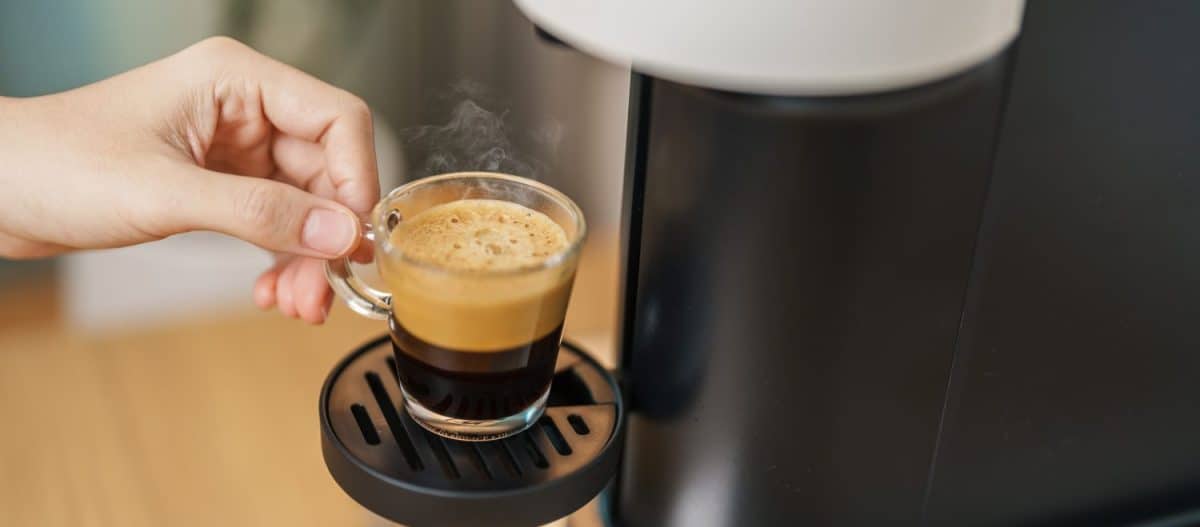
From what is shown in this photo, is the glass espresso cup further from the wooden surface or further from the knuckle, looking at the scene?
the wooden surface

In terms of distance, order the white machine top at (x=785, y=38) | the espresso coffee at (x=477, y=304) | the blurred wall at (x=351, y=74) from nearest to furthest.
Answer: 1. the white machine top at (x=785, y=38)
2. the espresso coffee at (x=477, y=304)
3. the blurred wall at (x=351, y=74)

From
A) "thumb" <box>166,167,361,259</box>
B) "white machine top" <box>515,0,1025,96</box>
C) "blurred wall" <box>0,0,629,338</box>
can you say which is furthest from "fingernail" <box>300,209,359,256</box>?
"blurred wall" <box>0,0,629,338</box>

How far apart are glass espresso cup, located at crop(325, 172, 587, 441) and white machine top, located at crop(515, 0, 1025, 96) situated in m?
0.11

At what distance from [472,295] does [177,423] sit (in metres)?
0.38

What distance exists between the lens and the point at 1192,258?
0.52 meters

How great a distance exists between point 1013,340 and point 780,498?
12 centimetres

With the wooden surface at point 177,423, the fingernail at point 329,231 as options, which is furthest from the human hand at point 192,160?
the wooden surface at point 177,423

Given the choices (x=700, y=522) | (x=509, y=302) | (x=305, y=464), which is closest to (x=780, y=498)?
(x=700, y=522)

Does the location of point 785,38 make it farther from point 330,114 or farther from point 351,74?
point 351,74

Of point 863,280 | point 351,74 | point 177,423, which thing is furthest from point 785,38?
point 351,74

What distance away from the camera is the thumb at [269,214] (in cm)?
51

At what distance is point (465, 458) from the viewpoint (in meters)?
0.49

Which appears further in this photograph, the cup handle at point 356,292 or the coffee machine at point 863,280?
the cup handle at point 356,292

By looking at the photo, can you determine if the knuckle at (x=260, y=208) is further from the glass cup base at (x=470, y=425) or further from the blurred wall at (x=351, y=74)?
the blurred wall at (x=351, y=74)
